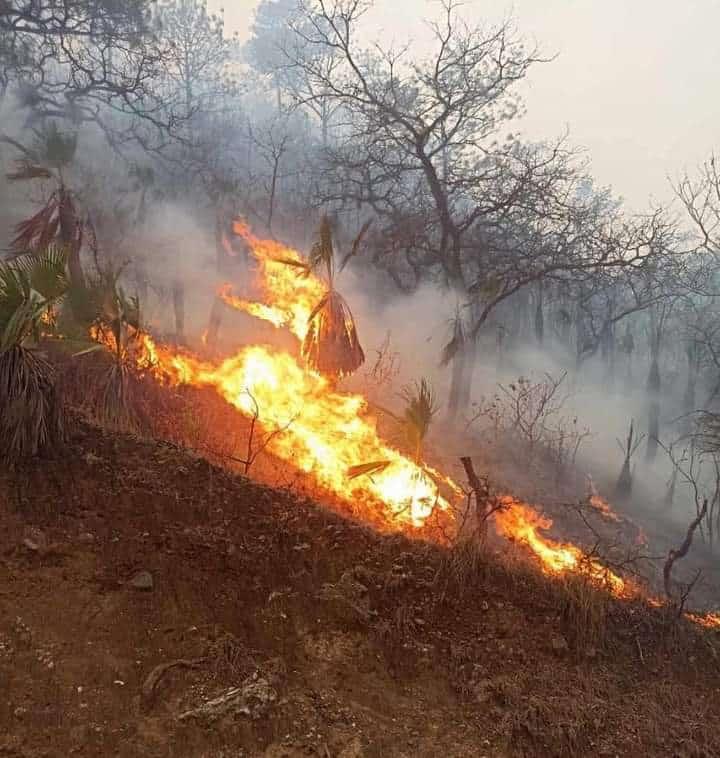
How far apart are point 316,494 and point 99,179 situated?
519 inches

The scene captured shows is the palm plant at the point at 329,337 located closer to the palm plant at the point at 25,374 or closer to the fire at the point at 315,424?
the fire at the point at 315,424

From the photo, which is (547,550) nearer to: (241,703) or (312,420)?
(312,420)

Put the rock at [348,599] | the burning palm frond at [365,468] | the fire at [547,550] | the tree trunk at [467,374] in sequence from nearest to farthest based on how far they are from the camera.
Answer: the rock at [348,599]
the fire at [547,550]
the burning palm frond at [365,468]
the tree trunk at [467,374]

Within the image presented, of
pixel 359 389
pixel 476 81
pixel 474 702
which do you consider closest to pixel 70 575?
pixel 474 702

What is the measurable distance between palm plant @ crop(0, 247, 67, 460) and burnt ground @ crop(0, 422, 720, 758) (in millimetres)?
239

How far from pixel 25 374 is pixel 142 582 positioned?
188cm

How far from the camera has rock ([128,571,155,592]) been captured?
4285 millimetres

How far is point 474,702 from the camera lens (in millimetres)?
4098

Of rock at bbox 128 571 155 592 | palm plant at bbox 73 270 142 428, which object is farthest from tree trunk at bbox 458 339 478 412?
rock at bbox 128 571 155 592

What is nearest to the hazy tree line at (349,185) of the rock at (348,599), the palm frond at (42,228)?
the palm frond at (42,228)

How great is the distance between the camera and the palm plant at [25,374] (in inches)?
188

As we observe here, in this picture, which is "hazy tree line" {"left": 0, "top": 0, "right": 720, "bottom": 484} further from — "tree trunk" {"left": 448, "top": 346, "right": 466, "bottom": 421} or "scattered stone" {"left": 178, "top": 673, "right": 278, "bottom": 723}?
"scattered stone" {"left": 178, "top": 673, "right": 278, "bottom": 723}

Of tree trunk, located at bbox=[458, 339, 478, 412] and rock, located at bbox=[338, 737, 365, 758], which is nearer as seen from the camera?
rock, located at bbox=[338, 737, 365, 758]

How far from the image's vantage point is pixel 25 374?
15.9ft
